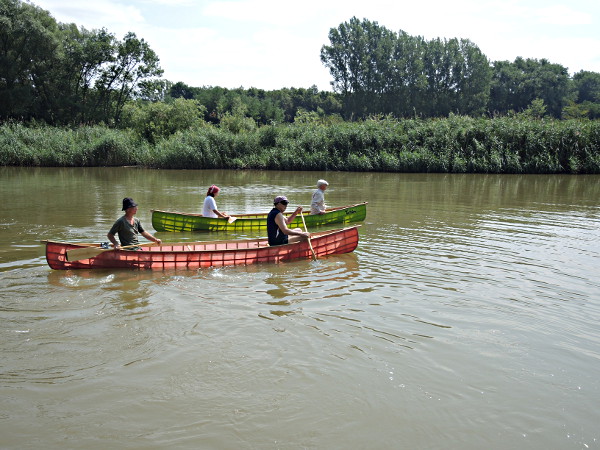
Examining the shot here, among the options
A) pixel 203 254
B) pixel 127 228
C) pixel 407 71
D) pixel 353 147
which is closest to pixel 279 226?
pixel 203 254

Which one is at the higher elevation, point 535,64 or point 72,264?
point 535,64

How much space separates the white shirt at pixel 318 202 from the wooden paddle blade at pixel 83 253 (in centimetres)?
669

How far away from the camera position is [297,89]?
109m

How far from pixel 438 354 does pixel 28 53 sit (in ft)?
205

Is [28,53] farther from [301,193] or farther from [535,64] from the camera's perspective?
[535,64]

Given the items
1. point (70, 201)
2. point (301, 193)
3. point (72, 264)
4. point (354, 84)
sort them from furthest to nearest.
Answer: point (354, 84)
point (301, 193)
point (70, 201)
point (72, 264)

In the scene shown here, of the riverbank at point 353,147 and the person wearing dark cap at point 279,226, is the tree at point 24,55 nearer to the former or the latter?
the riverbank at point 353,147

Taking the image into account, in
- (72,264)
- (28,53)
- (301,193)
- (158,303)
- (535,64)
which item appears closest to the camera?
(158,303)

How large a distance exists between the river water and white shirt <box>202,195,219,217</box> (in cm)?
312

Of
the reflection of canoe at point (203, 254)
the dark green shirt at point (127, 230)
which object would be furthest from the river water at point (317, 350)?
the dark green shirt at point (127, 230)

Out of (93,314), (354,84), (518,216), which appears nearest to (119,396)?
(93,314)

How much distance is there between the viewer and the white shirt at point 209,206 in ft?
46.8

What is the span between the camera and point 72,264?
10031 millimetres

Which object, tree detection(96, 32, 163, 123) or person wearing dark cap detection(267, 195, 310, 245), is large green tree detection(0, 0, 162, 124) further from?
person wearing dark cap detection(267, 195, 310, 245)
